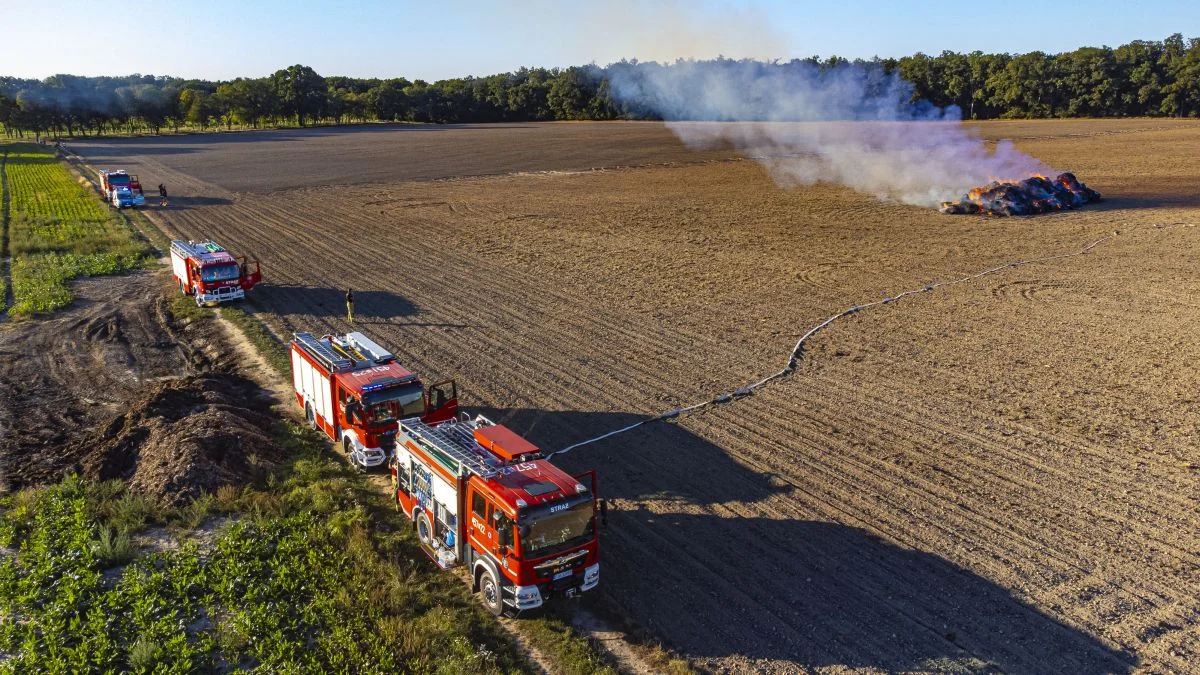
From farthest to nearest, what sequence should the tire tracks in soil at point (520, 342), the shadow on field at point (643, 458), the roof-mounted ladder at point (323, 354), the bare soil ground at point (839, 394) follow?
the tire tracks in soil at point (520, 342) < the roof-mounted ladder at point (323, 354) < the shadow on field at point (643, 458) < the bare soil ground at point (839, 394)

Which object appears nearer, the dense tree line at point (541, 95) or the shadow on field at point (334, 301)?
the shadow on field at point (334, 301)

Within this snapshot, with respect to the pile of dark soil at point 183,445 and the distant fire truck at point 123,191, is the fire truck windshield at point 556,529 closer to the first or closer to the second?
the pile of dark soil at point 183,445

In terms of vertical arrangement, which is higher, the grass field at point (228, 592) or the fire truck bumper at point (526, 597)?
the fire truck bumper at point (526, 597)

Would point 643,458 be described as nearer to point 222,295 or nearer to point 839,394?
point 839,394

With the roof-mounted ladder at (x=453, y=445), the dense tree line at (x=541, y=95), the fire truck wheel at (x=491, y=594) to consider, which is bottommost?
the fire truck wheel at (x=491, y=594)

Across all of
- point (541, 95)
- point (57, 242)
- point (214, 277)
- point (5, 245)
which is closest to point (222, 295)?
point (214, 277)

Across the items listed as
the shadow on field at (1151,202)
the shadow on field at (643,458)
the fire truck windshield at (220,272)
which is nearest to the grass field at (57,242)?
the fire truck windshield at (220,272)

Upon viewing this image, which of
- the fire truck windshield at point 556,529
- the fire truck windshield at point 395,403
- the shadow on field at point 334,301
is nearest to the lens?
the fire truck windshield at point 556,529
